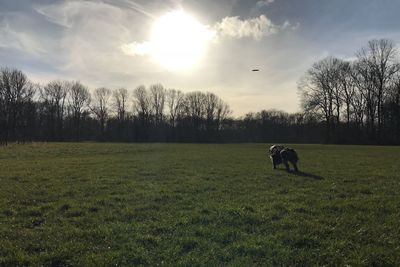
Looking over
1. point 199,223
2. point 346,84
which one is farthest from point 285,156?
point 346,84

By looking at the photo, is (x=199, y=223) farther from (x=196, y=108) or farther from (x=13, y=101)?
(x=196, y=108)

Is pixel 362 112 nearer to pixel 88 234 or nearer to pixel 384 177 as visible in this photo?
pixel 384 177

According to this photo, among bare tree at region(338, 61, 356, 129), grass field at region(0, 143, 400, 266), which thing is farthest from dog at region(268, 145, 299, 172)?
A: bare tree at region(338, 61, 356, 129)

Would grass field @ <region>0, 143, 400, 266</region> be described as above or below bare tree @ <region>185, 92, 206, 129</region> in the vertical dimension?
below

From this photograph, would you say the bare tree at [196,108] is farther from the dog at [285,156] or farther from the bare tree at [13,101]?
the dog at [285,156]

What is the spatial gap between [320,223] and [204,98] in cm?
12457

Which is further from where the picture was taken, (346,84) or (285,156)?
(346,84)

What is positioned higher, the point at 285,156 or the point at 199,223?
the point at 285,156

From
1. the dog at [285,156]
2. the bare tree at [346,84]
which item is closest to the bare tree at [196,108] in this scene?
the bare tree at [346,84]

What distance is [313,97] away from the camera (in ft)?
278

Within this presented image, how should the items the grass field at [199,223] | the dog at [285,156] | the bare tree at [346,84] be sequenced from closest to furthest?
the grass field at [199,223], the dog at [285,156], the bare tree at [346,84]

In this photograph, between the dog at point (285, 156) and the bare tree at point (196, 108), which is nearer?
the dog at point (285, 156)

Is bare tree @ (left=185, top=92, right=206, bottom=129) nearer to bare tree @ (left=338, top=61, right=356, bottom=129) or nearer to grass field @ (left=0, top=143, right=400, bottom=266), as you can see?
bare tree @ (left=338, top=61, right=356, bottom=129)

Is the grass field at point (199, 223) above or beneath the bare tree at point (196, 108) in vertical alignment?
beneath
